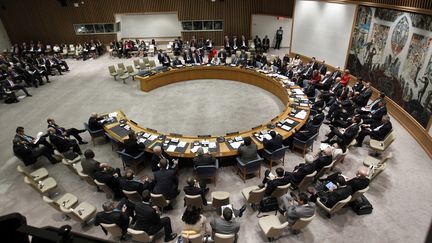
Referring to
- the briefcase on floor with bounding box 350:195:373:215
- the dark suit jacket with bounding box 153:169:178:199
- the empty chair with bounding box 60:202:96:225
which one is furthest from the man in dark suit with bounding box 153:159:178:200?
the briefcase on floor with bounding box 350:195:373:215

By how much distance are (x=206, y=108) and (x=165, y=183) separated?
6.10m

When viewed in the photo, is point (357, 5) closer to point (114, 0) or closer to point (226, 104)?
point (226, 104)

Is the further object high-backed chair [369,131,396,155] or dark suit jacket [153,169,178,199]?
high-backed chair [369,131,396,155]

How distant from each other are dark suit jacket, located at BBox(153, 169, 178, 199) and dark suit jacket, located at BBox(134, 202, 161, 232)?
973 mm

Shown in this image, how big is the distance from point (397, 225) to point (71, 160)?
9.22 m

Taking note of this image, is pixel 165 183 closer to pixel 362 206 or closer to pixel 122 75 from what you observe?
pixel 362 206

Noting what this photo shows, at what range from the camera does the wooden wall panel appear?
20844mm

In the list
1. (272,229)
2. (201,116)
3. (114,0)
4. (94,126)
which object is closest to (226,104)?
(201,116)

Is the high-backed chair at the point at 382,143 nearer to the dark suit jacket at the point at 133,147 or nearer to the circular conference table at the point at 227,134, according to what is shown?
the circular conference table at the point at 227,134

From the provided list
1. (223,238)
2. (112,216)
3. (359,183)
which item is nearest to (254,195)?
(223,238)

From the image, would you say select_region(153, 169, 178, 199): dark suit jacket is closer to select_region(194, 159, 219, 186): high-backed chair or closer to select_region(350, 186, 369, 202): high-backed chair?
select_region(194, 159, 219, 186): high-backed chair

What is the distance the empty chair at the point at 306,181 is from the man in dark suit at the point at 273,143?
130cm

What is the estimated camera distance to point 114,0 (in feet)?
Answer: 68.6

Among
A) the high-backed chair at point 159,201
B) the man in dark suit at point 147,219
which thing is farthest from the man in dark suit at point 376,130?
the man in dark suit at point 147,219
